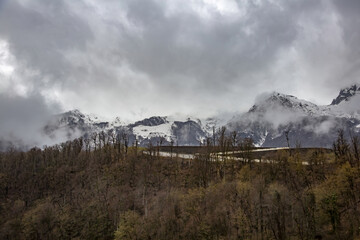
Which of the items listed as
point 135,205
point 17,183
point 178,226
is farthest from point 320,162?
point 17,183

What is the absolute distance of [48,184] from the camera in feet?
429

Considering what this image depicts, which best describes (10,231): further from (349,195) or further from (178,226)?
(349,195)

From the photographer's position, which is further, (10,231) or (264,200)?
(10,231)

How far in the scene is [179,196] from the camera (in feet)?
306

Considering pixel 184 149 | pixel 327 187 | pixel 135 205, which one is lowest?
pixel 135 205

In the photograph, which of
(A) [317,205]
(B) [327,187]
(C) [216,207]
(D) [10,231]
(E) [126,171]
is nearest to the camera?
(A) [317,205]

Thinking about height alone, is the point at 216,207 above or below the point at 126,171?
below

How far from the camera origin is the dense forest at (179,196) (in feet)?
228

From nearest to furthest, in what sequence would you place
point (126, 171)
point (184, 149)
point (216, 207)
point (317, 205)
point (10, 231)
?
1. point (317, 205)
2. point (216, 207)
3. point (10, 231)
4. point (126, 171)
5. point (184, 149)

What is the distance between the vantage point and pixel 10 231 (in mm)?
97625

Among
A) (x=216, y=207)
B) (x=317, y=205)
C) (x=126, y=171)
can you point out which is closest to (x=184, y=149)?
(x=126, y=171)

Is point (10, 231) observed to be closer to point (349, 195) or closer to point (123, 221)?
point (123, 221)

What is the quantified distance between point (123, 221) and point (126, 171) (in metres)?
45.8

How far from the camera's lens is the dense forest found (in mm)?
69562
